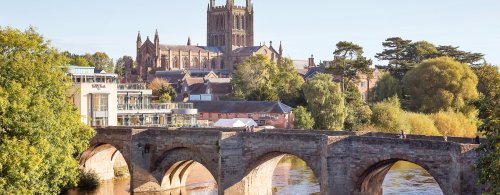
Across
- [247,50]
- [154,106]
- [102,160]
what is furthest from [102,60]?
[102,160]

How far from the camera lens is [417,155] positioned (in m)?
32.0

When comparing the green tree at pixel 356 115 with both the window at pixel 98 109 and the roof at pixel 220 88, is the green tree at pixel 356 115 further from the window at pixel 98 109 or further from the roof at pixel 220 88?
the roof at pixel 220 88

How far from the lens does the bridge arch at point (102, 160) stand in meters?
49.1

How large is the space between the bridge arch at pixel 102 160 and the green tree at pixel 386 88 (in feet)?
127

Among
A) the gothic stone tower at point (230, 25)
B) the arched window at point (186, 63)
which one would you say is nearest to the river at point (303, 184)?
the arched window at point (186, 63)

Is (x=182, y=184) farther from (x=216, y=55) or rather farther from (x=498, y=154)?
(x=216, y=55)

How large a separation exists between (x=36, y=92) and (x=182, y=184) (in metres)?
15.7

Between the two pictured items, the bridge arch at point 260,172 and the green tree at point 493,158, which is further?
the bridge arch at point 260,172

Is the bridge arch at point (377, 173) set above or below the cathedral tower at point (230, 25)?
below

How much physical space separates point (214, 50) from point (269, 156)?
11246 cm

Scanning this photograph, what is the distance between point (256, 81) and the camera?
86.5 m

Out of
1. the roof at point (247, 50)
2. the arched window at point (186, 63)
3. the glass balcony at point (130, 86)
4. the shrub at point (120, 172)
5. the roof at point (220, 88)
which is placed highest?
the roof at point (247, 50)

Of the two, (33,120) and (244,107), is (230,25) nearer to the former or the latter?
(244,107)

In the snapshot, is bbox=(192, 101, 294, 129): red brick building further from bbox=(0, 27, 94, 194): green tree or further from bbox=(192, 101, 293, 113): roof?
bbox=(0, 27, 94, 194): green tree
